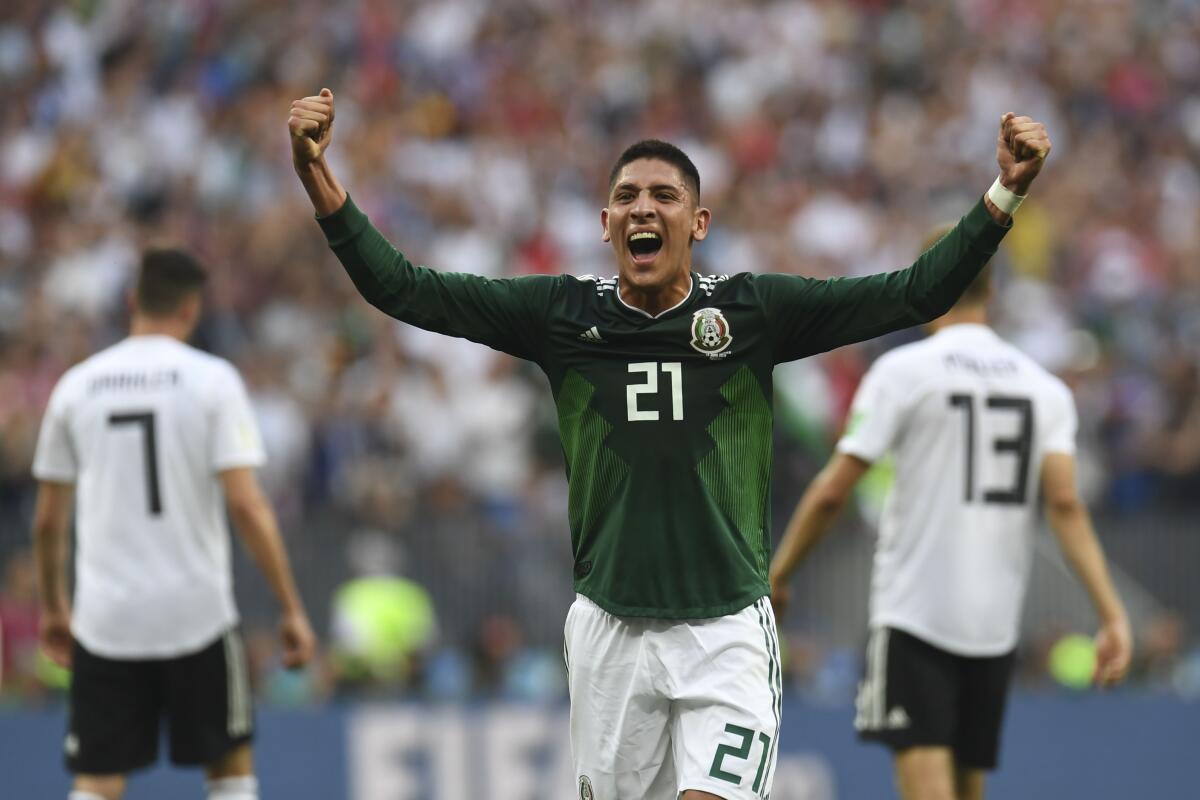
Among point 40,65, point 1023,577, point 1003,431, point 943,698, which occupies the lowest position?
point 943,698

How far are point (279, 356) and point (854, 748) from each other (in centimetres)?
590

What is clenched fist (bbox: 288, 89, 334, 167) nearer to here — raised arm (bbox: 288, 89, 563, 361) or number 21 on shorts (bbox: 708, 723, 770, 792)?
raised arm (bbox: 288, 89, 563, 361)

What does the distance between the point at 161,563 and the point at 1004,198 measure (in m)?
3.76

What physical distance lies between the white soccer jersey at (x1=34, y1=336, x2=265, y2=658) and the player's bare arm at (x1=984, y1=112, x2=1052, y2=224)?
3.47 meters

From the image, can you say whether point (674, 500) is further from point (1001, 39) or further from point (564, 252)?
point (1001, 39)

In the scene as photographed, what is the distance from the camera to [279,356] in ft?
46.3

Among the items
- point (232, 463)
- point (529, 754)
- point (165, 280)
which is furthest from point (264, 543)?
point (529, 754)

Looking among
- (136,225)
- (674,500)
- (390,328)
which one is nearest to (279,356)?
(390,328)

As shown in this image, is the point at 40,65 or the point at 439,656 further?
the point at 40,65

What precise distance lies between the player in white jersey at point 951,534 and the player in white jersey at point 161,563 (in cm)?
220

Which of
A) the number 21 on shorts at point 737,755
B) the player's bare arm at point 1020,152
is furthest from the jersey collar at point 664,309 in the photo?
the number 21 on shorts at point 737,755

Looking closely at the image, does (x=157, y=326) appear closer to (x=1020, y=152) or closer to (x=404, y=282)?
(x=404, y=282)

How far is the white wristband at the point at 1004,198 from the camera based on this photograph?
5.12 meters

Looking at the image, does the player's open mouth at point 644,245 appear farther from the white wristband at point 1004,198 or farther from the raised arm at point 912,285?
the white wristband at point 1004,198
